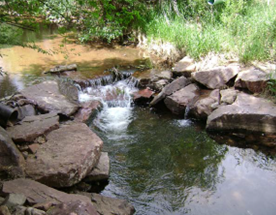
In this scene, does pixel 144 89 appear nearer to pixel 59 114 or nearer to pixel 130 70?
pixel 130 70

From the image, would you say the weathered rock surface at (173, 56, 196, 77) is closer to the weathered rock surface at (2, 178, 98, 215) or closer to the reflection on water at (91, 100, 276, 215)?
the reflection on water at (91, 100, 276, 215)

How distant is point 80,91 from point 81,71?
1035 millimetres

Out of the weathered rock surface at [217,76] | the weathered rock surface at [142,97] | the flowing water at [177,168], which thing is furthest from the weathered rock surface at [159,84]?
the weathered rock surface at [217,76]

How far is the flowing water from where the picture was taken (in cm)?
323

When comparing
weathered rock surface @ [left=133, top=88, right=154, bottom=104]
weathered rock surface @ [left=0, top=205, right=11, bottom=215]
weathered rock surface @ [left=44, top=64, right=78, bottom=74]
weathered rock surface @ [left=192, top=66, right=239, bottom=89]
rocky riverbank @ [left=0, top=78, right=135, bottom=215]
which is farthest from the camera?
weathered rock surface @ [left=44, top=64, right=78, bottom=74]

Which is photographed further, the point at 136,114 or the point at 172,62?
the point at 172,62

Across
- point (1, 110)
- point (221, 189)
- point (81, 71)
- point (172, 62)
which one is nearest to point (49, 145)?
point (1, 110)

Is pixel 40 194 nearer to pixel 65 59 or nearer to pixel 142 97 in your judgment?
pixel 142 97

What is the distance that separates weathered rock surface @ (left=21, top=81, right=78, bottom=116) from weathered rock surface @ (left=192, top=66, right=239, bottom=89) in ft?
9.25

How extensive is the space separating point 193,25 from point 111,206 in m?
6.43

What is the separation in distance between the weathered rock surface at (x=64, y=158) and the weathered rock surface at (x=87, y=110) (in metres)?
1.31

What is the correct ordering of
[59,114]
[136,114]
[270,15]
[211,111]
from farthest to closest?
1. [270,15]
2. [136,114]
3. [211,111]
4. [59,114]

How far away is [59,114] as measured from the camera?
4.76m

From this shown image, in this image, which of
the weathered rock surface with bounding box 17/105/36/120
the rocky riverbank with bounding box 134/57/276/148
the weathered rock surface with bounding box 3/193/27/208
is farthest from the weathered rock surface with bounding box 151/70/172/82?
the weathered rock surface with bounding box 3/193/27/208
